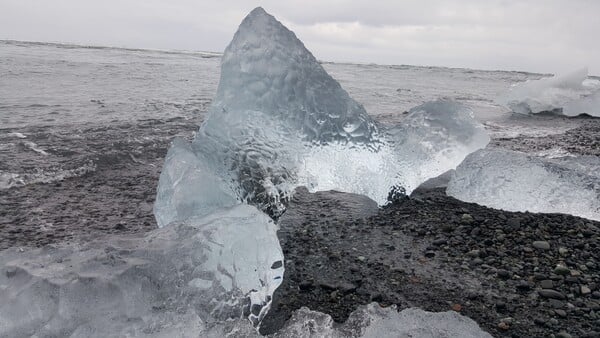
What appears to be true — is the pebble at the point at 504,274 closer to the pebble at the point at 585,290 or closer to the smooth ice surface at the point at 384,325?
the pebble at the point at 585,290

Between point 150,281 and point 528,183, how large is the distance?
2827 mm

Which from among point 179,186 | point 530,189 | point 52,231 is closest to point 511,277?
point 530,189

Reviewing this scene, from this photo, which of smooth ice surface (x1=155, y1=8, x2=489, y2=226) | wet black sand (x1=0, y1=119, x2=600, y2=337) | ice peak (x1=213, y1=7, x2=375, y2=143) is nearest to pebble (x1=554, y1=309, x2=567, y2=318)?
wet black sand (x1=0, y1=119, x2=600, y2=337)

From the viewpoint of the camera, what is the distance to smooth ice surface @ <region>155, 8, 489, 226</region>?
3.13 metres

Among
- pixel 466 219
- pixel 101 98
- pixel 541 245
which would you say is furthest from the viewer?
pixel 101 98

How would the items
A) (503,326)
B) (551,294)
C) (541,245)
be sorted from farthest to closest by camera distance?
(541,245), (551,294), (503,326)

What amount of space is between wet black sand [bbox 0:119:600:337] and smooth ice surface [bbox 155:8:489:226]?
230 mm

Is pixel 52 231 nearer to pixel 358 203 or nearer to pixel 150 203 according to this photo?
pixel 150 203

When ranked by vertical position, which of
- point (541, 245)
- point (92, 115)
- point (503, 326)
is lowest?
point (503, 326)

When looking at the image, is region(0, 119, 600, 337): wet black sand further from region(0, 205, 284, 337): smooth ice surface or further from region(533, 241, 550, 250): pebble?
region(0, 205, 284, 337): smooth ice surface

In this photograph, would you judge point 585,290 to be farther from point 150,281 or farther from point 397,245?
point 150,281

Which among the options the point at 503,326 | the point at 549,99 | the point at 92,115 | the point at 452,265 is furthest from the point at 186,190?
the point at 549,99

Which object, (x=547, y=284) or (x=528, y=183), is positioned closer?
(x=547, y=284)

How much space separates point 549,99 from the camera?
10039 mm
